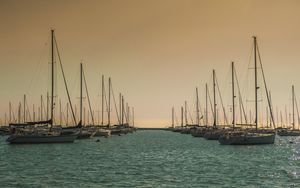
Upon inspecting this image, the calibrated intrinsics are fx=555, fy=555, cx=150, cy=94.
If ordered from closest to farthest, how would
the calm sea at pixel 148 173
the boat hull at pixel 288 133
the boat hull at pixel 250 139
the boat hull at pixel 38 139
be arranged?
the calm sea at pixel 148 173, the boat hull at pixel 250 139, the boat hull at pixel 38 139, the boat hull at pixel 288 133

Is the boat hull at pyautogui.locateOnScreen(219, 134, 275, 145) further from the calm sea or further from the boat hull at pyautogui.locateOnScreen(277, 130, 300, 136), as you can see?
the boat hull at pyautogui.locateOnScreen(277, 130, 300, 136)

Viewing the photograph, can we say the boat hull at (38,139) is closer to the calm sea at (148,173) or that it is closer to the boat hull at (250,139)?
the calm sea at (148,173)

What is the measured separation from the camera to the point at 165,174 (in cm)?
4519

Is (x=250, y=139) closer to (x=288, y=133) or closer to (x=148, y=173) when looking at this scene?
(x=148, y=173)

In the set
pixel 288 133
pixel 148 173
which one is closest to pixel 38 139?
pixel 148 173

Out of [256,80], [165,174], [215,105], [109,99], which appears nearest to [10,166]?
[165,174]

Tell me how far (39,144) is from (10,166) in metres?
35.9

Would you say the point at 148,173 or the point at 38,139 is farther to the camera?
the point at 38,139

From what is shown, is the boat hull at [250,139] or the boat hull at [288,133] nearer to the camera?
the boat hull at [250,139]

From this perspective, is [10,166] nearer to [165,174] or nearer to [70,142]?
[165,174]

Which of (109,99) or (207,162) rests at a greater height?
(109,99)

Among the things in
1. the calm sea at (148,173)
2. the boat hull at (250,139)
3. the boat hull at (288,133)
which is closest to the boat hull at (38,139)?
the calm sea at (148,173)

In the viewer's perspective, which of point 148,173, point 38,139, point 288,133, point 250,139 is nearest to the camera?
point 148,173

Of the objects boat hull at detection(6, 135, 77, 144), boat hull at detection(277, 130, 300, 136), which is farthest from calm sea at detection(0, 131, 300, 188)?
boat hull at detection(277, 130, 300, 136)
